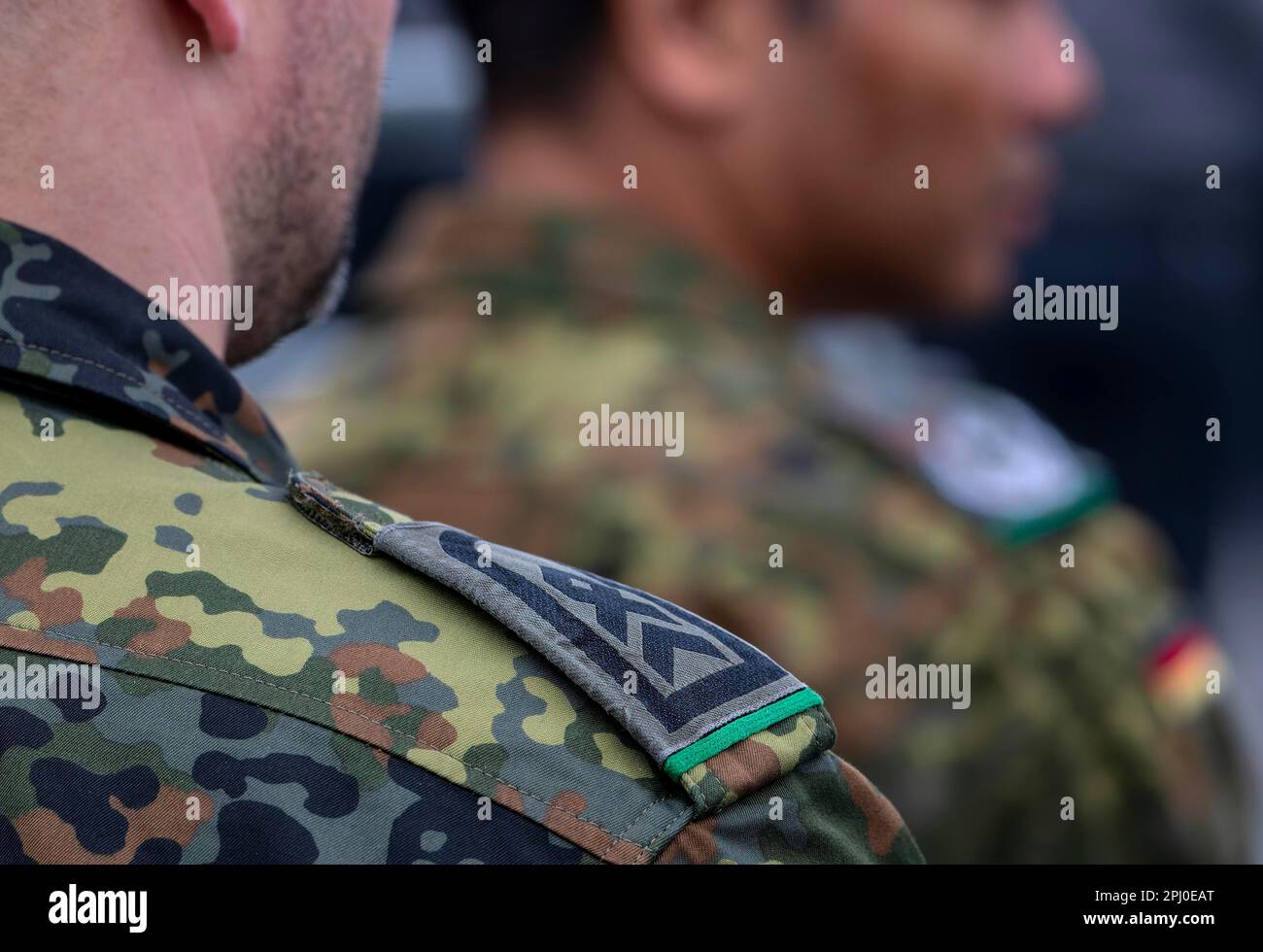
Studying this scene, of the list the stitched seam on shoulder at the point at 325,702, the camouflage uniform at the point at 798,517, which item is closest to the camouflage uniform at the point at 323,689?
the stitched seam on shoulder at the point at 325,702

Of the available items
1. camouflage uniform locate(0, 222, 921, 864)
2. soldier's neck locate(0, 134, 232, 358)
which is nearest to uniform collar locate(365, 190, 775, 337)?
soldier's neck locate(0, 134, 232, 358)

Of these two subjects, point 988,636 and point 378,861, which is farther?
point 988,636

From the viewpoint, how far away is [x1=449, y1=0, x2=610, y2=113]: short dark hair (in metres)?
2.58

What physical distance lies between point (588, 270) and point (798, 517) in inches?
20.8

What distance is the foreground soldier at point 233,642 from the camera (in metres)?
0.83

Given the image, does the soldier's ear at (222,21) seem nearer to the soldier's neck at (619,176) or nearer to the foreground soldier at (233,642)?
the foreground soldier at (233,642)

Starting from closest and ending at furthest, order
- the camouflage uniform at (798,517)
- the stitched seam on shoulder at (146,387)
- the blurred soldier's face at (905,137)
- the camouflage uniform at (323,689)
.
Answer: the camouflage uniform at (323,689) < the stitched seam on shoulder at (146,387) < the camouflage uniform at (798,517) < the blurred soldier's face at (905,137)

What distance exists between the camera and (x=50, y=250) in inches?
39.2

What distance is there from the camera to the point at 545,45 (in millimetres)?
2586

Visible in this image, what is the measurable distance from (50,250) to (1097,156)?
14.8 feet

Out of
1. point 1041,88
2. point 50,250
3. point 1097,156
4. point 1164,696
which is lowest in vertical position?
point 1164,696
